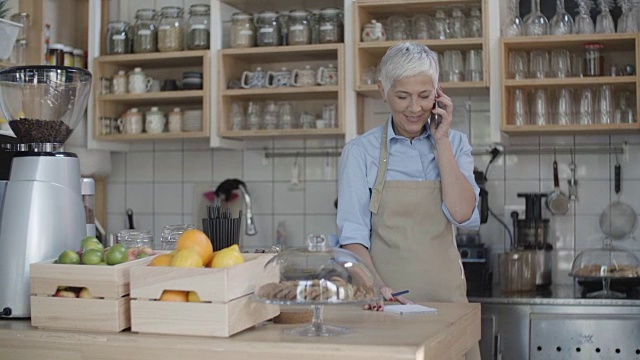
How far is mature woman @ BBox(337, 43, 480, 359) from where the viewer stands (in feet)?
8.80

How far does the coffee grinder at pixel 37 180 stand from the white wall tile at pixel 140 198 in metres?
2.42

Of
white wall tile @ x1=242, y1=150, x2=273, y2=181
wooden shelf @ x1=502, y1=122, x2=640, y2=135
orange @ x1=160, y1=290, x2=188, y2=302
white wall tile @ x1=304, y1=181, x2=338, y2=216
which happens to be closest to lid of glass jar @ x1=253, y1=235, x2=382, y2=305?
orange @ x1=160, y1=290, x2=188, y2=302

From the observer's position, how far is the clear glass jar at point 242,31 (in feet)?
13.7

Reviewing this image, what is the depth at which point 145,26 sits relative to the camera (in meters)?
4.35

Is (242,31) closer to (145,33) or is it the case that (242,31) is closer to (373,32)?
(145,33)

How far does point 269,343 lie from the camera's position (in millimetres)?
1691

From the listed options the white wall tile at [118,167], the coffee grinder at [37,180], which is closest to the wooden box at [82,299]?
the coffee grinder at [37,180]

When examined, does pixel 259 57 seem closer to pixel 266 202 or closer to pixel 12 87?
pixel 266 202

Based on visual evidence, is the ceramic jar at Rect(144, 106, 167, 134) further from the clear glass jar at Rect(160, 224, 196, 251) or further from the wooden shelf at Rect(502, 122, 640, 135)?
the clear glass jar at Rect(160, 224, 196, 251)

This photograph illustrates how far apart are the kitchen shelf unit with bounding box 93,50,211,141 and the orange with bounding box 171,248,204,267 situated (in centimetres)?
237

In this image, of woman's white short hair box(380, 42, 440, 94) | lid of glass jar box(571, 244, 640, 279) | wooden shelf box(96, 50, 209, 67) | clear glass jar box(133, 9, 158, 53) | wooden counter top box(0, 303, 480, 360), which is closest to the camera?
wooden counter top box(0, 303, 480, 360)

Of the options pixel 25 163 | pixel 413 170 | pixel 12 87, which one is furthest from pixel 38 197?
pixel 413 170

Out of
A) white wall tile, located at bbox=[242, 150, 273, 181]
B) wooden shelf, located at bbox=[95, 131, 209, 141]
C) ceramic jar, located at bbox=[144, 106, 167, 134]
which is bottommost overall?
white wall tile, located at bbox=[242, 150, 273, 181]

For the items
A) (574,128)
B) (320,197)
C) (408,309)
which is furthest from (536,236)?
(408,309)
